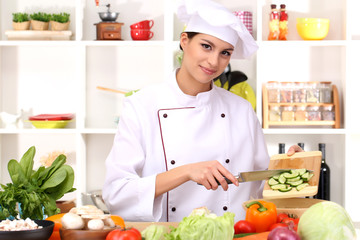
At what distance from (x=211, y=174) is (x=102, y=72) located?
2332mm

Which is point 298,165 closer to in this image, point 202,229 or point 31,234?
point 202,229

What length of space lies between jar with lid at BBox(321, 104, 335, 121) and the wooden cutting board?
176 centimetres

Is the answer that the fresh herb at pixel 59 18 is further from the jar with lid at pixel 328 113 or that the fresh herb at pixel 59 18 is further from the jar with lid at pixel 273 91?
the jar with lid at pixel 328 113

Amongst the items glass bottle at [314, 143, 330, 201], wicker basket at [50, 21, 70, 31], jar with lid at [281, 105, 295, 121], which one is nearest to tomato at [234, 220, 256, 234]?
glass bottle at [314, 143, 330, 201]

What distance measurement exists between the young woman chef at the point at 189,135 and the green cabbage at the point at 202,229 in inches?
22.3

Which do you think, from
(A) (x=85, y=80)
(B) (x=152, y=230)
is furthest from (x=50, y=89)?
(B) (x=152, y=230)

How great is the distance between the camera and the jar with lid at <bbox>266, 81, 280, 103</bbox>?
150 inches

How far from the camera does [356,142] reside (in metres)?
3.96

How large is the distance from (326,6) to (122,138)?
90.5 inches

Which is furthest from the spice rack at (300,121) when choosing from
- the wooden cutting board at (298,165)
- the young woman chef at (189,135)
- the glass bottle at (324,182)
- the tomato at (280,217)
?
the tomato at (280,217)

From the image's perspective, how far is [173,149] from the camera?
2.24m

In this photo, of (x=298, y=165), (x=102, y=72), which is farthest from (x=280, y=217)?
(x=102, y=72)

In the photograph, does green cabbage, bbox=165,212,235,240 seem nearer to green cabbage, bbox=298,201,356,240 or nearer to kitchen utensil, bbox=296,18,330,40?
green cabbage, bbox=298,201,356,240

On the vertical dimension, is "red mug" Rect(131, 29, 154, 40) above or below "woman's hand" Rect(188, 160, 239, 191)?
above
